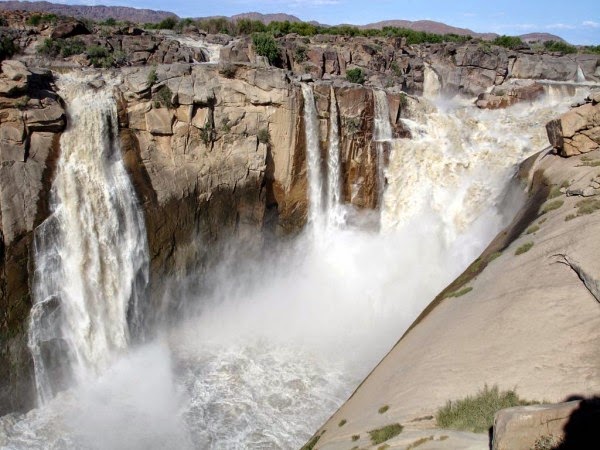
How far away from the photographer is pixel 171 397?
69.3ft

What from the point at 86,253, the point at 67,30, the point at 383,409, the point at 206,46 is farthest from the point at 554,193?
the point at 67,30

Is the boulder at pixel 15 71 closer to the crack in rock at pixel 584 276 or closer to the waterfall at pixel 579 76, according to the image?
the crack in rock at pixel 584 276

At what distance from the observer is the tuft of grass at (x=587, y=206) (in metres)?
18.4

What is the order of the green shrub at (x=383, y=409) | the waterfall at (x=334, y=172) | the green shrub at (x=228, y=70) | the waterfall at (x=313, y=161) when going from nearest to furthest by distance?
1. the green shrub at (x=383, y=409)
2. the green shrub at (x=228, y=70)
3. the waterfall at (x=313, y=161)
4. the waterfall at (x=334, y=172)

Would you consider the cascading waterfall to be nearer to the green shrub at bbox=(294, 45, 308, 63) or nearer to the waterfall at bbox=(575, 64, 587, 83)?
the waterfall at bbox=(575, 64, 587, 83)

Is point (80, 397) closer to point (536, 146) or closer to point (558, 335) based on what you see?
point (558, 335)

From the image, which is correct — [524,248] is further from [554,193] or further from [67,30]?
[67,30]

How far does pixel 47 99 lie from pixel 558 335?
20.3 meters

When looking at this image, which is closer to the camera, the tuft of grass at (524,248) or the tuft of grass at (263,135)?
the tuft of grass at (524,248)

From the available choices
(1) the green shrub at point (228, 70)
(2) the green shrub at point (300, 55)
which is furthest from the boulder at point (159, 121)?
(2) the green shrub at point (300, 55)

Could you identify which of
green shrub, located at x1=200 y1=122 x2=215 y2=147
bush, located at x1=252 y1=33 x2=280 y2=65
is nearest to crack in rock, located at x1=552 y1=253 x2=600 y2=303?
green shrub, located at x1=200 y1=122 x2=215 y2=147

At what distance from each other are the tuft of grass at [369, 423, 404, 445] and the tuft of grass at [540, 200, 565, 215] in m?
12.3

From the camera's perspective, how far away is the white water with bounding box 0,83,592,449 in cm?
1970

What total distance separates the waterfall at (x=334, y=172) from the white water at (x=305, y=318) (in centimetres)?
90
